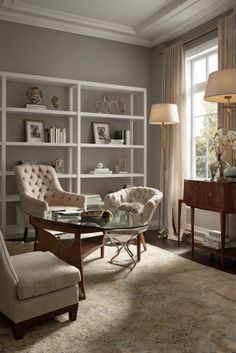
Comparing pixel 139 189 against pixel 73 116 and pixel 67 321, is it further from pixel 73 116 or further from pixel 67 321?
pixel 67 321

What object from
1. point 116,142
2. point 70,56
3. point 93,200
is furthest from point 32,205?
point 70,56

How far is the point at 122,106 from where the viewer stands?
6.45 metres

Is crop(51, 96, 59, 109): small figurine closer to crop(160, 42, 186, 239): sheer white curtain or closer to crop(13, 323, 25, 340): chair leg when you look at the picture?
crop(160, 42, 186, 239): sheer white curtain

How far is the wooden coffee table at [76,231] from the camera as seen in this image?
317 centimetres

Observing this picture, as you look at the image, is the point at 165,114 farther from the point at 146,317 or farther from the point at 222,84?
the point at 146,317

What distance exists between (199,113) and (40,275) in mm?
4128

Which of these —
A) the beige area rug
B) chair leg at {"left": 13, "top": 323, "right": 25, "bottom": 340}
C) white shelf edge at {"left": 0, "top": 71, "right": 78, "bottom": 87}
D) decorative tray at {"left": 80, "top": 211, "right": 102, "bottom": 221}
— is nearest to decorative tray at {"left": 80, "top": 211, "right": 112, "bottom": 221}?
decorative tray at {"left": 80, "top": 211, "right": 102, "bottom": 221}

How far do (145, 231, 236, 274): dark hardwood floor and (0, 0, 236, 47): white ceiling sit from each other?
3216mm

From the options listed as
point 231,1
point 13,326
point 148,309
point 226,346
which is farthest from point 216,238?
point 231,1

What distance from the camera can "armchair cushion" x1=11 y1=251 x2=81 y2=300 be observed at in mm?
2355

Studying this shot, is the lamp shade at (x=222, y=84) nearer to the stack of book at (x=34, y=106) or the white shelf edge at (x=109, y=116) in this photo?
the white shelf edge at (x=109, y=116)

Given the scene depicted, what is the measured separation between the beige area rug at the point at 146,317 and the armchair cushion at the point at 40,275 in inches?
11.9

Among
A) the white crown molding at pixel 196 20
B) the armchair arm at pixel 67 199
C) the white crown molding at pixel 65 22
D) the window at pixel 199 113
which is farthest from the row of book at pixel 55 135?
the white crown molding at pixel 196 20

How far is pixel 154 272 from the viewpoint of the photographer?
387cm
